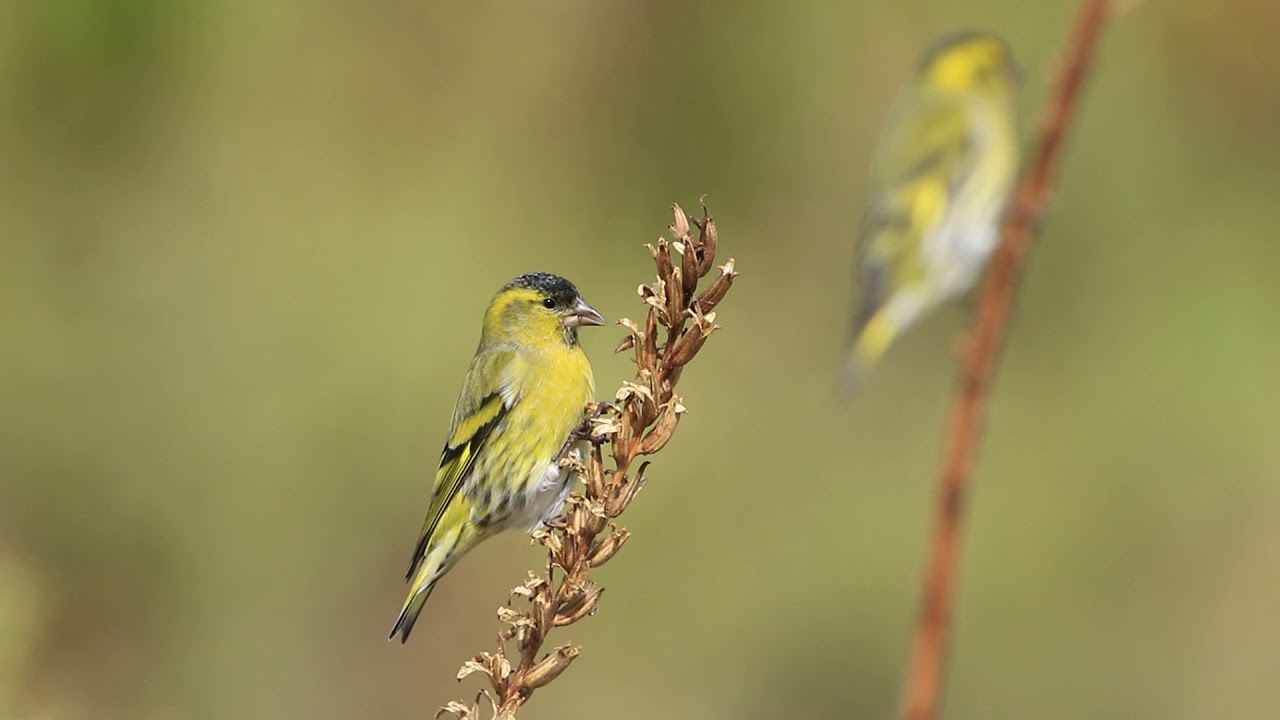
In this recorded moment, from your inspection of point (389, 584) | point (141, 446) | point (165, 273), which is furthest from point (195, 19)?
point (389, 584)

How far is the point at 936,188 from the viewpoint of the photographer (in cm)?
415

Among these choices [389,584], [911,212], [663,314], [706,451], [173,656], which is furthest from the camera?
[706,451]

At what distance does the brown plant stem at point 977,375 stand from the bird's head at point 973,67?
3.63 meters

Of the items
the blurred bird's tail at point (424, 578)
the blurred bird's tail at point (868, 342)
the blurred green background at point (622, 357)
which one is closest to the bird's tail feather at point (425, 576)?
the blurred bird's tail at point (424, 578)

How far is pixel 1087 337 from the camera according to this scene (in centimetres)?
723

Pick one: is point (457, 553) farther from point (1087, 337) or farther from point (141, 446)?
point (1087, 337)

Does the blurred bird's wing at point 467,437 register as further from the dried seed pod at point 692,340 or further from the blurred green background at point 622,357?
the dried seed pod at point 692,340

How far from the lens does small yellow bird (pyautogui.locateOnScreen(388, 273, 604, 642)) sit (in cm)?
418

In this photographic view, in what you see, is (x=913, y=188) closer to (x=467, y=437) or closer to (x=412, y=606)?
(x=467, y=437)

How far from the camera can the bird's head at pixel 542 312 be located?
4352 mm

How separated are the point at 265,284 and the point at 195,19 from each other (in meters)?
1.46

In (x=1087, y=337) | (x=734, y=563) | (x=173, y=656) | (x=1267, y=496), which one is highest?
(x=1087, y=337)

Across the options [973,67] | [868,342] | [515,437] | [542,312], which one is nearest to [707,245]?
[868,342]

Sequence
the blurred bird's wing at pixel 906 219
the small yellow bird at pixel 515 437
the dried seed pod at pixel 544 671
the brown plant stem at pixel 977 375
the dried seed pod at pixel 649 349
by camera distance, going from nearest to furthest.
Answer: the brown plant stem at pixel 977 375 < the dried seed pod at pixel 544 671 < the dried seed pod at pixel 649 349 < the blurred bird's wing at pixel 906 219 < the small yellow bird at pixel 515 437
